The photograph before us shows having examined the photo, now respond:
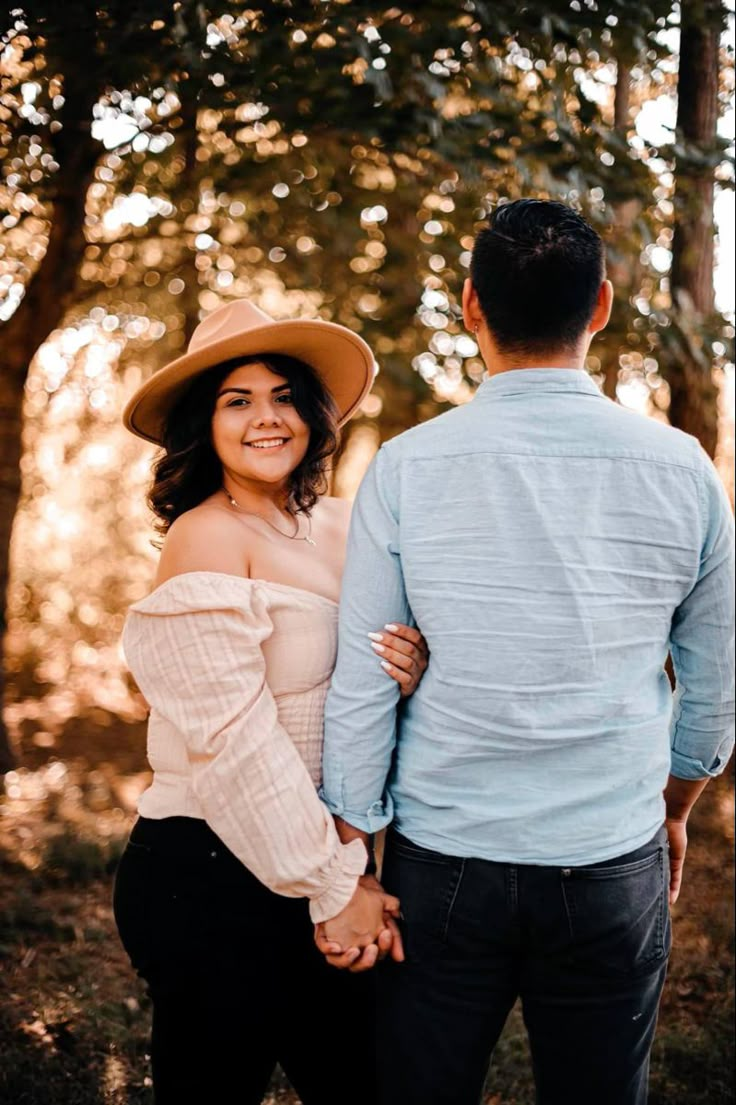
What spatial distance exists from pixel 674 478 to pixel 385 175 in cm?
630

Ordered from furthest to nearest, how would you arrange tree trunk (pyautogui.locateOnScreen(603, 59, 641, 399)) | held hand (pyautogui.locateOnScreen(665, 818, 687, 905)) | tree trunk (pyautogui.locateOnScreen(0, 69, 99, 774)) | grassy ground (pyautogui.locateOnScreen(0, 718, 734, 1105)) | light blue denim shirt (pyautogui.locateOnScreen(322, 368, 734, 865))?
tree trunk (pyautogui.locateOnScreen(0, 69, 99, 774)) < tree trunk (pyautogui.locateOnScreen(603, 59, 641, 399)) < grassy ground (pyautogui.locateOnScreen(0, 718, 734, 1105)) < held hand (pyautogui.locateOnScreen(665, 818, 687, 905)) < light blue denim shirt (pyautogui.locateOnScreen(322, 368, 734, 865))

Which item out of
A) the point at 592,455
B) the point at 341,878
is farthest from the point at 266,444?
the point at 341,878

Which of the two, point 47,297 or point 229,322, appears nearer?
point 229,322

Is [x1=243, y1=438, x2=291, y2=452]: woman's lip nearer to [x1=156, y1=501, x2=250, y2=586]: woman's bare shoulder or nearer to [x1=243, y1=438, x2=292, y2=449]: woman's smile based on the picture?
[x1=243, y1=438, x2=292, y2=449]: woman's smile

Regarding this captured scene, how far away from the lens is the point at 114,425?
863 centimetres

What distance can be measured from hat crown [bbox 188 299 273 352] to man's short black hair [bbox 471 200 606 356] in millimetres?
604

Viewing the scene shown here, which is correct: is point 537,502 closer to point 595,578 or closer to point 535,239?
point 595,578

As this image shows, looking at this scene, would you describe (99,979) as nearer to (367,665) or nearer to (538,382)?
(367,665)

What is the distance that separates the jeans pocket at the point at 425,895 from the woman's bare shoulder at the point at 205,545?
0.63m

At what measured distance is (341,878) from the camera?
1.76 meters

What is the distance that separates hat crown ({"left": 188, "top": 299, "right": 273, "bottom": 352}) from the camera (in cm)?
214

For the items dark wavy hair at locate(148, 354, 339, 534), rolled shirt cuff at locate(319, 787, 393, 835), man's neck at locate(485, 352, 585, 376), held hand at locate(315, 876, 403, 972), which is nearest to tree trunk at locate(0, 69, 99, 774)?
dark wavy hair at locate(148, 354, 339, 534)

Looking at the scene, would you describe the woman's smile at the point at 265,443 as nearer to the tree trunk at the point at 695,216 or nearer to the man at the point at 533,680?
the man at the point at 533,680

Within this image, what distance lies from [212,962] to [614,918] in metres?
0.78
